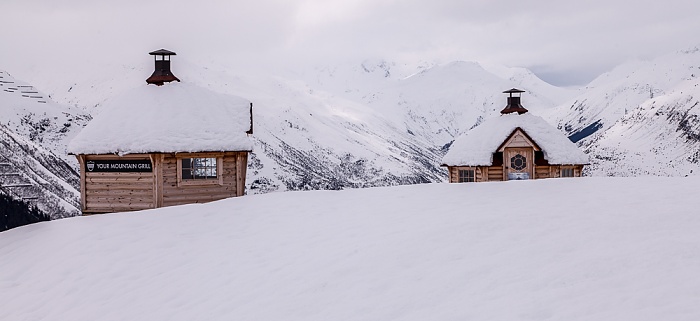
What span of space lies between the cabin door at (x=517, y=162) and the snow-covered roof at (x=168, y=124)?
14.8 meters

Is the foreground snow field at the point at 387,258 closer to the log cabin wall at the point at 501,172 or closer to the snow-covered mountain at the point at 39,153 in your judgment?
the log cabin wall at the point at 501,172

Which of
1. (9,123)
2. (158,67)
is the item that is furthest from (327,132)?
(158,67)

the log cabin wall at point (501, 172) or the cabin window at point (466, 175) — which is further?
the cabin window at point (466, 175)

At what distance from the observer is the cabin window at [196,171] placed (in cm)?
2158

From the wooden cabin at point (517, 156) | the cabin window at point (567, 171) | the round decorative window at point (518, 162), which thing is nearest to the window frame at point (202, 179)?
the wooden cabin at point (517, 156)

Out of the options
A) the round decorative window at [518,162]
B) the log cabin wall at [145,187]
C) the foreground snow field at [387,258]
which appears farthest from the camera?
the round decorative window at [518,162]

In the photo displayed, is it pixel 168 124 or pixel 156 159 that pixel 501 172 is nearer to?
pixel 168 124

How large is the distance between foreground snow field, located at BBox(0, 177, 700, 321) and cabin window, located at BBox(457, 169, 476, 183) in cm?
1449

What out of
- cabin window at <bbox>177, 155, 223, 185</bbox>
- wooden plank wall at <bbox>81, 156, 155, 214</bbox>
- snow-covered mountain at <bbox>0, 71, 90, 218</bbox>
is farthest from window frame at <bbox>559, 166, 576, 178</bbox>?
snow-covered mountain at <bbox>0, 71, 90, 218</bbox>

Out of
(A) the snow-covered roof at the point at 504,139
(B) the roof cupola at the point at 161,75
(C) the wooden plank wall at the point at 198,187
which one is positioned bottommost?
(C) the wooden plank wall at the point at 198,187

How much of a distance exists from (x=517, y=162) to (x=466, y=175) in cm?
314

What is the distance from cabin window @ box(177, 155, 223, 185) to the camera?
21.6 meters

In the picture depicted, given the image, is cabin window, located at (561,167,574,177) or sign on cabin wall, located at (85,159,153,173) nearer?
sign on cabin wall, located at (85,159,153,173)

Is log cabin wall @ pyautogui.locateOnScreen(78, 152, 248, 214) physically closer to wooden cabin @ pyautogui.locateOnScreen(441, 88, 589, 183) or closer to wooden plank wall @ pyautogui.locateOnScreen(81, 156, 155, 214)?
wooden plank wall @ pyautogui.locateOnScreen(81, 156, 155, 214)
